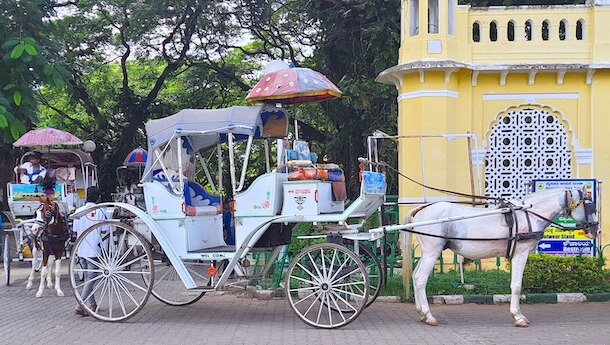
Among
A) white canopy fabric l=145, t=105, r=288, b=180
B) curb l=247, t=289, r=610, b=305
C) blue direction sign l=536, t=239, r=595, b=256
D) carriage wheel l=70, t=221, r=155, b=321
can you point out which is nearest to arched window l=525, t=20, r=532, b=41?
blue direction sign l=536, t=239, r=595, b=256

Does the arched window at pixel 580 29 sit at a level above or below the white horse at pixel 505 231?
above

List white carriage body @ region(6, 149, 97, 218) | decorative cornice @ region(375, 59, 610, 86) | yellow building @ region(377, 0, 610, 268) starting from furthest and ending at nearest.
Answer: white carriage body @ region(6, 149, 97, 218) → yellow building @ region(377, 0, 610, 268) → decorative cornice @ region(375, 59, 610, 86)

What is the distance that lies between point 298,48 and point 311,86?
14196mm

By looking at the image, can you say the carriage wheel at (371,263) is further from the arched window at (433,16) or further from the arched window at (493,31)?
the arched window at (493,31)

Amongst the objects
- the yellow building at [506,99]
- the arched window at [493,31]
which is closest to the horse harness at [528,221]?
the yellow building at [506,99]

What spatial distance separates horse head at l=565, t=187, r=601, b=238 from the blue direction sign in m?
2.45

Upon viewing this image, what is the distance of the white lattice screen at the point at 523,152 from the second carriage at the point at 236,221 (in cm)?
409

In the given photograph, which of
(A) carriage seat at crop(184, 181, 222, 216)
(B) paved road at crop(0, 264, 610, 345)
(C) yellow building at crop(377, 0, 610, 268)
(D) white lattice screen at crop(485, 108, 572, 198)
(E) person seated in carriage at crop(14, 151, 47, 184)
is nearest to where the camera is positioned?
(B) paved road at crop(0, 264, 610, 345)

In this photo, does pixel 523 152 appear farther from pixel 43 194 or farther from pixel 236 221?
pixel 43 194

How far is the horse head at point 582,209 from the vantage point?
887 cm

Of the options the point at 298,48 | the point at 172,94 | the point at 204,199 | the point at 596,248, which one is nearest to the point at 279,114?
the point at 204,199

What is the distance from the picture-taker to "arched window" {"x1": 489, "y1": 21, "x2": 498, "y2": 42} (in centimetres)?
1326

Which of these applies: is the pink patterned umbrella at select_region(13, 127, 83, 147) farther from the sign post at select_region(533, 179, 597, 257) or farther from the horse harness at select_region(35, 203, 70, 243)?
the sign post at select_region(533, 179, 597, 257)

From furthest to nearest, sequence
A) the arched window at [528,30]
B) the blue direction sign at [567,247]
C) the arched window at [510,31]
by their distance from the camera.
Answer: the arched window at [528,30], the arched window at [510,31], the blue direction sign at [567,247]
